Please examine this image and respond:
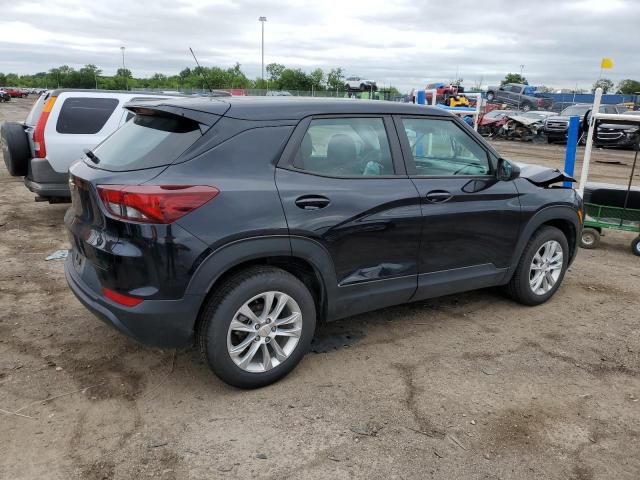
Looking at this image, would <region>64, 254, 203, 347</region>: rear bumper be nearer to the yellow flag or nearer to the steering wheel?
the steering wheel

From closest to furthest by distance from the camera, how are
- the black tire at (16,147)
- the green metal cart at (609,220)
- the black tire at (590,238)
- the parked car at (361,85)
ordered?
the green metal cart at (609,220), the black tire at (590,238), the black tire at (16,147), the parked car at (361,85)

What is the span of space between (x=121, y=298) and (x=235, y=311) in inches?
25.1

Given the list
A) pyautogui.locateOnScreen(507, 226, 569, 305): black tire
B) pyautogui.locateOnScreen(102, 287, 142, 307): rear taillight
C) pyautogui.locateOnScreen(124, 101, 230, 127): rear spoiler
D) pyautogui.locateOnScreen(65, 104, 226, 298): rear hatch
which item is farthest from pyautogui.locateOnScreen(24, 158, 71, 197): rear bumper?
pyautogui.locateOnScreen(507, 226, 569, 305): black tire

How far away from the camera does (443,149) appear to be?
4219 mm

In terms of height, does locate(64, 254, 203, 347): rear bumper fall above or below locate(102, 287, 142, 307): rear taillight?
below

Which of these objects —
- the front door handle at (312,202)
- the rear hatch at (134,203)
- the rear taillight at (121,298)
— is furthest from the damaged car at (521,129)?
the rear taillight at (121,298)

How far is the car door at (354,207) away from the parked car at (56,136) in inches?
168

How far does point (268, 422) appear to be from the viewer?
305 centimetres

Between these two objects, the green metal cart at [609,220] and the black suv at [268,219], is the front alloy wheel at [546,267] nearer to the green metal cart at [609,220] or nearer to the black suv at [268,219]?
the black suv at [268,219]

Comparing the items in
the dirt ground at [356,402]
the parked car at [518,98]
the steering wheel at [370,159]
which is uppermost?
the parked car at [518,98]

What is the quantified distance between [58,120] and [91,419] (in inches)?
210

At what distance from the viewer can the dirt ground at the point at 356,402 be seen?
8.95ft

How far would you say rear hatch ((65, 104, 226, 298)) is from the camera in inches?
115

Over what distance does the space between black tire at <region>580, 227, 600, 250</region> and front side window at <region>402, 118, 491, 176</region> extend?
3.36m
